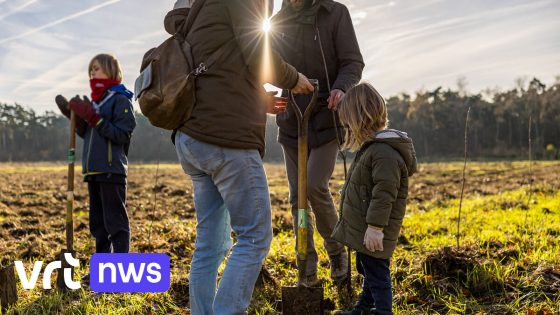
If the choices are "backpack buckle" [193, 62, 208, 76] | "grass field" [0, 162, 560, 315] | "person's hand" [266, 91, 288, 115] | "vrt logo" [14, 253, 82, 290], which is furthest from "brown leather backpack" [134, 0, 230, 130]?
"vrt logo" [14, 253, 82, 290]

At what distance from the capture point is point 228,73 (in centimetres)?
248

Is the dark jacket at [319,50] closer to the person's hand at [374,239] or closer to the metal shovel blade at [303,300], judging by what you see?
the person's hand at [374,239]

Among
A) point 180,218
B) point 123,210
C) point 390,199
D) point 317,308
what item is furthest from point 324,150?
point 180,218

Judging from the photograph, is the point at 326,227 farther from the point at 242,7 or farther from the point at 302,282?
the point at 242,7

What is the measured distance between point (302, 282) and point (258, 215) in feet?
2.56

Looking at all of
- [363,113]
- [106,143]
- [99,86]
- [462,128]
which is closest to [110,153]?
[106,143]

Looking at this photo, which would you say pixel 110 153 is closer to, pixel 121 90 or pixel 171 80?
pixel 121 90

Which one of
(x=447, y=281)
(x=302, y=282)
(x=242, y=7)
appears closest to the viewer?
(x=242, y=7)

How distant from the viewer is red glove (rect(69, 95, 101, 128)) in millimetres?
4293

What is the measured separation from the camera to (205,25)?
8.21ft

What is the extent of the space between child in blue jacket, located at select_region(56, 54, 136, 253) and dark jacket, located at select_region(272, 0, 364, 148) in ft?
5.38

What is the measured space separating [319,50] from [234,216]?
186cm

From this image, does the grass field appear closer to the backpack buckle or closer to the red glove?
the red glove

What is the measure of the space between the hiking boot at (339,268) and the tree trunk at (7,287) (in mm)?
2476
